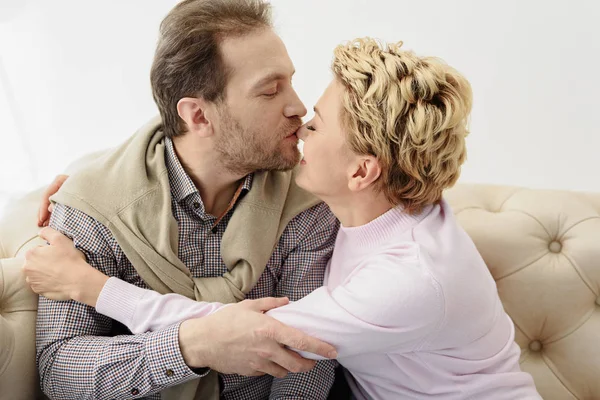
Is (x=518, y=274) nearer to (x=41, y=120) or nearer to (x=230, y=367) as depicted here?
(x=230, y=367)

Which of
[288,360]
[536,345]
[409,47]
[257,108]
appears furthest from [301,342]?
[409,47]

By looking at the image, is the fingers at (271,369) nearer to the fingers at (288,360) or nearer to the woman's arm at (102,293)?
the fingers at (288,360)

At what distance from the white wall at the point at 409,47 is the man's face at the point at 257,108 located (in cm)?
47

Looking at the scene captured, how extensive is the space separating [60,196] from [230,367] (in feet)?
1.84

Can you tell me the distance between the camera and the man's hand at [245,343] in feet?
4.57

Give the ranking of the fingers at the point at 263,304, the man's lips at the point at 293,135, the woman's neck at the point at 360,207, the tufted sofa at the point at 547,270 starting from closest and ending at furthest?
the fingers at the point at 263,304, the woman's neck at the point at 360,207, the man's lips at the point at 293,135, the tufted sofa at the point at 547,270

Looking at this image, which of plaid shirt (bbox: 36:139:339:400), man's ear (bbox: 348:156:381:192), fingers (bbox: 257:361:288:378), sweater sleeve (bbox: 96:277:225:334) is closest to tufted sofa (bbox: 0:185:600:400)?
plaid shirt (bbox: 36:139:339:400)

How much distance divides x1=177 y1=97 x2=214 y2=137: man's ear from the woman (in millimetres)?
234

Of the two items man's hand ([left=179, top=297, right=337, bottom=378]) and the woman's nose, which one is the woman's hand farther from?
the woman's nose

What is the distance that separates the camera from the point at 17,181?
2.98 meters

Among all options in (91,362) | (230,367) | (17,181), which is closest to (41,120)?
(17,181)

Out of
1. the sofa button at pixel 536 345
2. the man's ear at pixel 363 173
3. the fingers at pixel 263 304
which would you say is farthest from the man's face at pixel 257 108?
the sofa button at pixel 536 345

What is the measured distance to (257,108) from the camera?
165cm

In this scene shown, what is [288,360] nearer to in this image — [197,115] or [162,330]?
[162,330]
